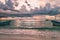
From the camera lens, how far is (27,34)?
3.07m

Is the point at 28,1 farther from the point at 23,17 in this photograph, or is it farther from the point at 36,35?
the point at 36,35

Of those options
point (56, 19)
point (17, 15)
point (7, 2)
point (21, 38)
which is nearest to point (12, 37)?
point (21, 38)

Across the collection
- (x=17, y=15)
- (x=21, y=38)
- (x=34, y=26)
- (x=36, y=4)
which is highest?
(x=36, y=4)

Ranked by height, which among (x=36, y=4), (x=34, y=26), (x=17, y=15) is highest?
(x=36, y=4)

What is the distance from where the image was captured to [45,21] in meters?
3.09

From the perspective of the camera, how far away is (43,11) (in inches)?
123

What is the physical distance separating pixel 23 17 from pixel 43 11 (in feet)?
1.35

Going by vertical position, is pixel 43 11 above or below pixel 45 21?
above

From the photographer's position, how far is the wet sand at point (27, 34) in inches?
119

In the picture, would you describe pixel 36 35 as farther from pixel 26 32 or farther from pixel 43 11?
pixel 43 11

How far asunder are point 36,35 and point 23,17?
44 cm

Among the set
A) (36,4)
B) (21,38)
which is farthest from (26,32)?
(36,4)

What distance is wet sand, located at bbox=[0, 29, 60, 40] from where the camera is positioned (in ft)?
9.91

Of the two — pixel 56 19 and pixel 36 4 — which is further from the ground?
pixel 36 4
